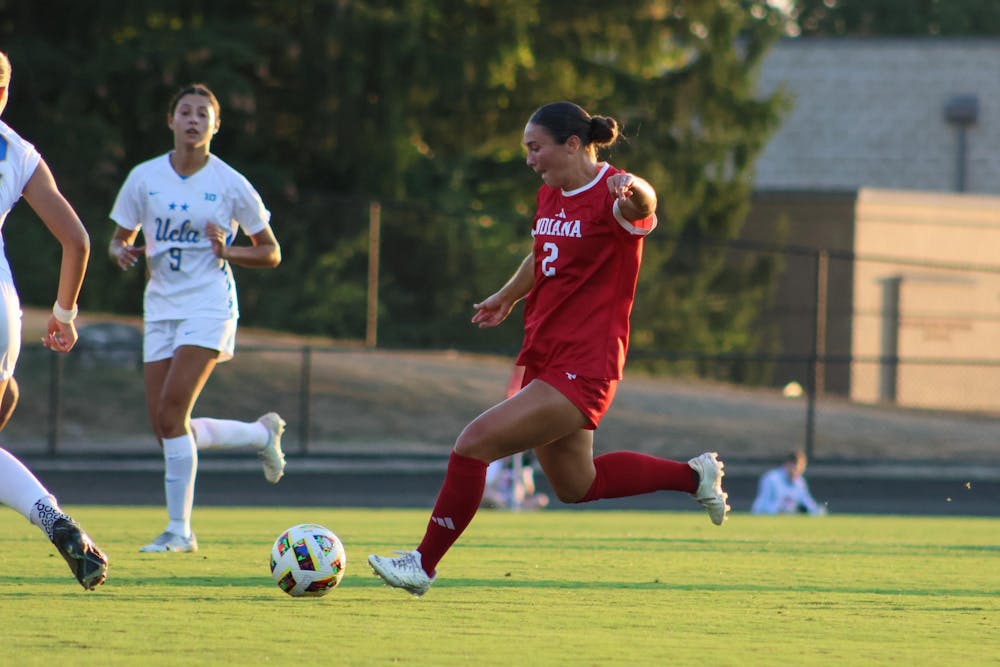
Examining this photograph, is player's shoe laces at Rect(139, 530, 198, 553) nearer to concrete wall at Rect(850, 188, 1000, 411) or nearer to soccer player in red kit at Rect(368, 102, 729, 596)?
soccer player in red kit at Rect(368, 102, 729, 596)

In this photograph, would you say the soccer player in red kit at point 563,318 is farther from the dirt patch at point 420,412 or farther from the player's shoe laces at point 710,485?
the dirt patch at point 420,412

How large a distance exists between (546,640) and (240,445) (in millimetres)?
4007

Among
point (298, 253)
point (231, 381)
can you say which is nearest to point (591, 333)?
point (231, 381)

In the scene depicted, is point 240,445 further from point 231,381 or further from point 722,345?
point 722,345

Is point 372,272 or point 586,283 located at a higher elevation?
point 372,272

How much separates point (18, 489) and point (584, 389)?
6.98 feet

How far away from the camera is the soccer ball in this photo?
666cm

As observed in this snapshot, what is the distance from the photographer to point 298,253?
1112 inches

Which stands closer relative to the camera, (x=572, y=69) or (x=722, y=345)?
(x=572, y=69)

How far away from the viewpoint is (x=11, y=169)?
6191mm

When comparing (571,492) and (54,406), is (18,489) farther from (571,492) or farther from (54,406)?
(54,406)

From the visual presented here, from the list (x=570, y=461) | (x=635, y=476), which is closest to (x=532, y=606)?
(x=570, y=461)

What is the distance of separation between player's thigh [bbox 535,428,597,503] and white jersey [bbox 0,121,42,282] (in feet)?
7.07

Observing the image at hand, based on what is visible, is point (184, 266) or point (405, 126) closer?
point (184, 266)
